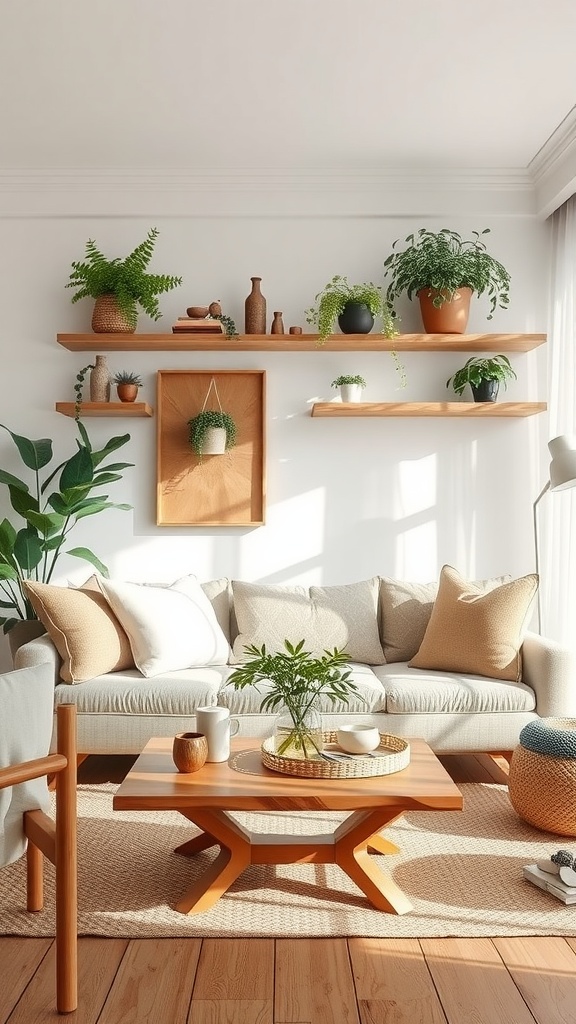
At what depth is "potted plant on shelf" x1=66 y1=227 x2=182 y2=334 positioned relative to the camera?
4516 mm

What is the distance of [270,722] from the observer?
Result: 145 inches

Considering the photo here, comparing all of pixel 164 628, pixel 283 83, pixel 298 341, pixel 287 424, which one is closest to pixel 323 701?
pixel 164 628

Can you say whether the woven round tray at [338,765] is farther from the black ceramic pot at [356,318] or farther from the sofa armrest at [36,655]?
the black ceramic pot at [356,318]

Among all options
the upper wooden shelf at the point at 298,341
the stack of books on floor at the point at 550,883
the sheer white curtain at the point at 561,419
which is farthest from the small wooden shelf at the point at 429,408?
the stack of books on floor at the point at 550,883

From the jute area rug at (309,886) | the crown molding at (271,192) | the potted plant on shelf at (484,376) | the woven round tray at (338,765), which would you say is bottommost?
the jute area rug at (309,886)

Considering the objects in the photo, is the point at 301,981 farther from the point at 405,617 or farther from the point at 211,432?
the point at 211,432

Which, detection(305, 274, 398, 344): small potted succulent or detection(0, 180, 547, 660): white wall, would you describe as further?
A: detection(0, 180, 547, 660): white wall

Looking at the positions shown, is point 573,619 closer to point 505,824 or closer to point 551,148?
point 505,824

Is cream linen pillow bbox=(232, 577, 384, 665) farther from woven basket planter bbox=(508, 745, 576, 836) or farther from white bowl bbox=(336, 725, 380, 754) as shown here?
white bowl bbox=(336, 725, 380, 754)

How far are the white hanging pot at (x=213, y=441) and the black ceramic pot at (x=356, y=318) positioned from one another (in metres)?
0.82

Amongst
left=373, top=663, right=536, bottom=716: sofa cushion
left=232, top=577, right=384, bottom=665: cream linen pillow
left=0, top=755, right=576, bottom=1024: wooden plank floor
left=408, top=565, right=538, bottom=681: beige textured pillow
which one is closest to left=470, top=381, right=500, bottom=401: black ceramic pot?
left=408, top=565, right=538, bottom=681: beige textured pillow

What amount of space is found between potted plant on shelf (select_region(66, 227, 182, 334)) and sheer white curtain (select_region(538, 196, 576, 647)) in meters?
1.96

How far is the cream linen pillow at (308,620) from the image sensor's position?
4.20m

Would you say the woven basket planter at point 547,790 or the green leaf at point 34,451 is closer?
the woven basket planter at point 547,790
